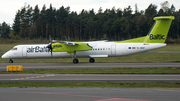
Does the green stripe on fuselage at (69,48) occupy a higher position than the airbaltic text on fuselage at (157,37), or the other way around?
the airbaltic text on fuselage at (157,37)

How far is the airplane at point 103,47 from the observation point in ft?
92.9

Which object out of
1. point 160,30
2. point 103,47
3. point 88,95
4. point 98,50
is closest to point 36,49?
point 98,50

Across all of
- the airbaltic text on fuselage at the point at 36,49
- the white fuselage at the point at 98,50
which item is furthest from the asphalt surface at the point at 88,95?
the airbaltic text on fuselage at the point at 36,49

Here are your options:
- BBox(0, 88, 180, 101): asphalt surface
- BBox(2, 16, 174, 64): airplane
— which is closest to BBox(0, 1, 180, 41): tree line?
BBox(2, 16, 174, 64): airplane

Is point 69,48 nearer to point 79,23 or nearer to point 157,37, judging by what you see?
point 157,37

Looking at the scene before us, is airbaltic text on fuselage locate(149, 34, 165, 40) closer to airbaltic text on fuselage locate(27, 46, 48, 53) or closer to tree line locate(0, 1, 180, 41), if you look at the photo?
airbaltic text on fuselage locate(27, 46, 48, 53)

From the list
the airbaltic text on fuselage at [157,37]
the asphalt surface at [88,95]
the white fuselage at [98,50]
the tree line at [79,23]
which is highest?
the tree line at [79,23]

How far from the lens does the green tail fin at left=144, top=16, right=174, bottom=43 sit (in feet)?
91.9

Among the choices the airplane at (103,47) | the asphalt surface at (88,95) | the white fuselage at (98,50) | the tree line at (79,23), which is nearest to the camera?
the asphalt surface at (88,95)

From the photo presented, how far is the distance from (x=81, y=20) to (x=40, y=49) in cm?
8093

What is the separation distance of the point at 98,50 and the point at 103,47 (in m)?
0.84

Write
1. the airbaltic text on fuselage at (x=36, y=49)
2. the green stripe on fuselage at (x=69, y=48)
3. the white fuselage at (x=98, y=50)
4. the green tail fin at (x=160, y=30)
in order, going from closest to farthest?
the green tail fin at (x=160, y=30), the white fuselage at (x=98, y=50), the green stripe on fuselage at (x=69, y=48), the airbaltic text on fuselage at (x=36, y=49)

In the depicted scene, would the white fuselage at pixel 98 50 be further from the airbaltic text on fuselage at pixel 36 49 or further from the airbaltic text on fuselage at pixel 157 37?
the airbaltic text on fuselage at pixel 157 37

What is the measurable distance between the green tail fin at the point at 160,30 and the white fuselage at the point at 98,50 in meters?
0.73
